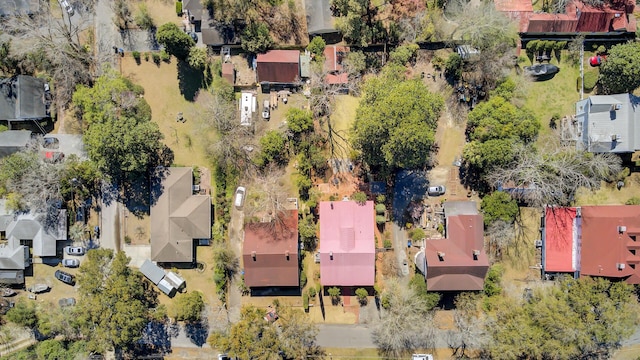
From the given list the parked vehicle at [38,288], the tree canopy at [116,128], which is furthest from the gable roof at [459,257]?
the parked vehicle at [38,288]

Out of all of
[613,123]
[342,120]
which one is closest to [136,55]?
[342,120]

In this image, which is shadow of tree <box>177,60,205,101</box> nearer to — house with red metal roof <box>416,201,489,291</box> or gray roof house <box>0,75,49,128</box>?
gray roof house <box>0,75,49,128</box>

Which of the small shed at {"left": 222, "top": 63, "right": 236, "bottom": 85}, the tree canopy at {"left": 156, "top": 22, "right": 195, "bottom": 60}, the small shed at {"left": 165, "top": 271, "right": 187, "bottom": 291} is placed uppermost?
the tree canopy at {"left": 156, "top": 22, "right": 195, "bottom": 60}

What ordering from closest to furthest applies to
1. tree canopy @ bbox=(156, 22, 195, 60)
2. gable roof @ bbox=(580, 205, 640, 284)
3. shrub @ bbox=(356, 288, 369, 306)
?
gable roof @ bbox=(580, 205, 640, 284), tree canopy @ bbox=(156, 22, 195, 60), shrub @ bbox=(356, 288, 369, 306)

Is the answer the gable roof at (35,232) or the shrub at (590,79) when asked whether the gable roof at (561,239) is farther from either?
the gable roof at (35,232)

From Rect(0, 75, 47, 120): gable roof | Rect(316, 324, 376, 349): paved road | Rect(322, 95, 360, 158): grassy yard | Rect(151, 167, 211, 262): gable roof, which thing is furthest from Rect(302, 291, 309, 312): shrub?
Rect(0, 75, 47, 120): gable roof

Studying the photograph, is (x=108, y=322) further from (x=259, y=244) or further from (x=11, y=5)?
(x=11, y=5)
